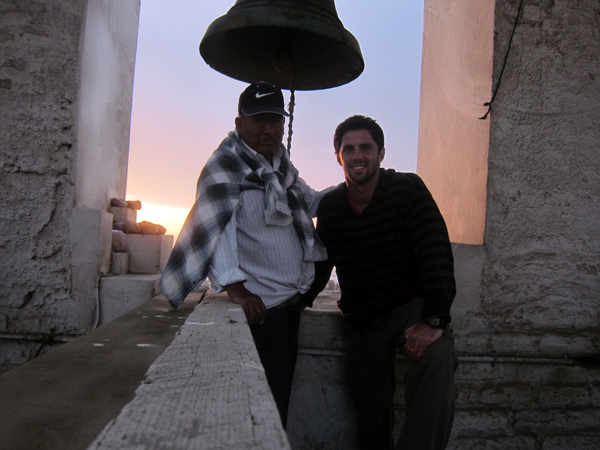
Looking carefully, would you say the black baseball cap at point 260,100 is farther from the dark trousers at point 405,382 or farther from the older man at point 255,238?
the dark trousers at point 405,382

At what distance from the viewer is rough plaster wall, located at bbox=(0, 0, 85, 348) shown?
7.67 feet

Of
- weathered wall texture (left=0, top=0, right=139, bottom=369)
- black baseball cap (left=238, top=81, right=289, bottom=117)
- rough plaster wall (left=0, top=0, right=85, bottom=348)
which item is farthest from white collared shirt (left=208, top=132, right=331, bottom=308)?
rough plaster wall (left=0, top=0, right=85, bottom=348)

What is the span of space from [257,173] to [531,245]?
1.60 m

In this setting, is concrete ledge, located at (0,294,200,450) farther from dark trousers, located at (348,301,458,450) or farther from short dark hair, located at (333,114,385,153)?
short dark hair, located at (333,114,385,153)

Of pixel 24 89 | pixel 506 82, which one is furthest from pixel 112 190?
pixel 506 82

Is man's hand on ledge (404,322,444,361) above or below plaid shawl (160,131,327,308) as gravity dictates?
below

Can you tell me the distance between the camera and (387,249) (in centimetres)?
213

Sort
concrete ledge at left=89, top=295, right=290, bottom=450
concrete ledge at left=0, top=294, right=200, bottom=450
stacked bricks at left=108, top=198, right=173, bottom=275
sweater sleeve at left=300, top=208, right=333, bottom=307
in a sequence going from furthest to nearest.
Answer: stacked bricks at left=108, top=198, right=173, bottom=275
sweater sleeve at left=300, top=208, right=333, bottom=307
concrete ledge at left=0, top=294, right=200, bottom=450
concrete ledge at left=89, top=295, right=290, bottom=450

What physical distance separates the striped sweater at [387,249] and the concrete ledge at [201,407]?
1192 mm

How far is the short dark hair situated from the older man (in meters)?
0.43

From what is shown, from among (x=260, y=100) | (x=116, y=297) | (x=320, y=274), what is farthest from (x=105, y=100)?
(x=320, y=274)

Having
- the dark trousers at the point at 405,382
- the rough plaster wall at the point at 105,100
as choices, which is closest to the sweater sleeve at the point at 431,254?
the dark trousers at the point at 405,382

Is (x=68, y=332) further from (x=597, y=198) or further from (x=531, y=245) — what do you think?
(x=597, y=198)

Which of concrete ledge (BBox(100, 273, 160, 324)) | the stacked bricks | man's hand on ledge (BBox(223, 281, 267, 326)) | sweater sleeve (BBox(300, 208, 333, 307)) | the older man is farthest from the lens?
the stacked bricks
